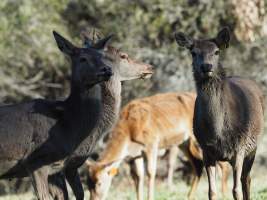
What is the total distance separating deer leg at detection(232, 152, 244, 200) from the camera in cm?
1187

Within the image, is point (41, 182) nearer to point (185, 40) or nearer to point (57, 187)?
point (57, 187)

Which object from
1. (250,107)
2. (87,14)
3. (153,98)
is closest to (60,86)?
(87,14)

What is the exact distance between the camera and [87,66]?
11836 mm

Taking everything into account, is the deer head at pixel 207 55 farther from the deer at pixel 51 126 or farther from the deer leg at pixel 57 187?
the deer leg at pixel 57 187

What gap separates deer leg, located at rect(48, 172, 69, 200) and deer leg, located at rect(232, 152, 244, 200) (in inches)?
83.8

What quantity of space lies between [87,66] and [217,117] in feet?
5.79

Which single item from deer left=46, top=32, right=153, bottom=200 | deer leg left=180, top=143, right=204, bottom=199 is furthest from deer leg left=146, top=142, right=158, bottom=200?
deer left=46, top=32, right=153, bottom=200

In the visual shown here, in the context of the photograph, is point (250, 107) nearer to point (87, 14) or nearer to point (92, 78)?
point (92, 78)

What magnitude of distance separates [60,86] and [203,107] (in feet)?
43.9

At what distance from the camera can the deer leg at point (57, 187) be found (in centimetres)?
1214

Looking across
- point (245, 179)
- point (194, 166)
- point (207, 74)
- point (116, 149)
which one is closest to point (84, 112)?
point (207, 74)

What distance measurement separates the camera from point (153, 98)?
60.8 feet

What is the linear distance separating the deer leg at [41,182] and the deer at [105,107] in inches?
15.1

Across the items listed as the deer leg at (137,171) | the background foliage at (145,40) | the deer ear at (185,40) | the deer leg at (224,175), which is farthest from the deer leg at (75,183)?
the background foliage at (145,40)
